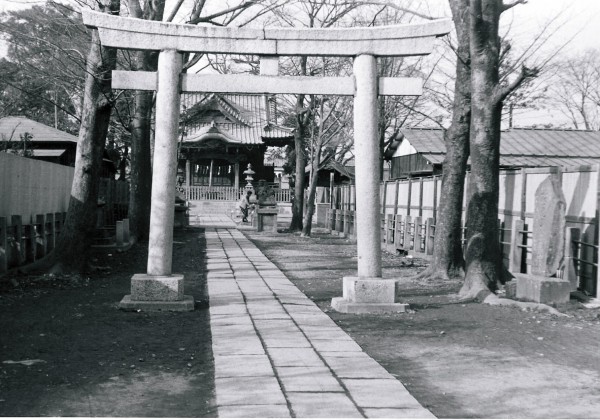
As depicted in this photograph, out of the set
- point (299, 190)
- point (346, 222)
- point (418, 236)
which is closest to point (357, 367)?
point (418, 236)

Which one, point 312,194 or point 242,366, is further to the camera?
point 312,194

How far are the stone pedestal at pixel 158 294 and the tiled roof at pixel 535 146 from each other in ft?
69.0

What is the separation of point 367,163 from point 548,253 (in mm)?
2871

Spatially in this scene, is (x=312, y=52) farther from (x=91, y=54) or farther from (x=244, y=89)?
(x=91, y=54)

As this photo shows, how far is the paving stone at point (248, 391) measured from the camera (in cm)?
442

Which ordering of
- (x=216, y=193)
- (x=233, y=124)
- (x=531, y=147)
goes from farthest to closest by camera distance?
(x=233, y=124) < (x=216, y=193) < (x=531, y=147)

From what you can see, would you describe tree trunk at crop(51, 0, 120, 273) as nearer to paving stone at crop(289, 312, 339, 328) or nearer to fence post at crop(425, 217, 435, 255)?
paving stone at crop(289, 312, 339, 328)

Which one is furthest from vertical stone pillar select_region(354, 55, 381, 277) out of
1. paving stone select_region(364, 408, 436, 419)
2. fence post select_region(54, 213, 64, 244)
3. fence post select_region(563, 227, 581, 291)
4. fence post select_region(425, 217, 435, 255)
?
fence post select_region(425, 217, 435, 255)

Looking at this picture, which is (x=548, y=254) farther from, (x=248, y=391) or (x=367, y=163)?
(x=248, y=391)

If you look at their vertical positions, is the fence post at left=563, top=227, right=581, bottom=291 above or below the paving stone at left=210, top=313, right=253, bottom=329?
above

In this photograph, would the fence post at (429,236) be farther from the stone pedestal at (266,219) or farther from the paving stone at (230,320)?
the stone pedestal at (266,219)

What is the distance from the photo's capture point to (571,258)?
9.48 meters

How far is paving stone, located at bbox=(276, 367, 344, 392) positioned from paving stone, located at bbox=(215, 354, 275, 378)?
0.14 meters

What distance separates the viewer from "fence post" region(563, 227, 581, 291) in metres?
9.43
